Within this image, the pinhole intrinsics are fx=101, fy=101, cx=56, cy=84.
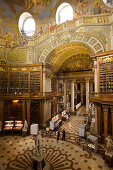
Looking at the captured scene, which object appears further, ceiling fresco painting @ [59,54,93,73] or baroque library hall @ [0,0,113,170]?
ceiling fresco painting @ [59,54,93,73]

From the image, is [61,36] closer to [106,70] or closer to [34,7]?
[34,7]

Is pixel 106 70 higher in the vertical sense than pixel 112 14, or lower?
lower

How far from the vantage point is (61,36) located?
12.2 metres

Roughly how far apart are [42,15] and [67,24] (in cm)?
383

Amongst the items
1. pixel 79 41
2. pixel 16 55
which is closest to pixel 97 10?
pixel 79 41

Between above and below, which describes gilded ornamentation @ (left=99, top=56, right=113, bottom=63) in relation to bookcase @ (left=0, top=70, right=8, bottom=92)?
above

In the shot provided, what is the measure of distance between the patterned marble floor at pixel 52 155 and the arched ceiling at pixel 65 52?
9.54 metres

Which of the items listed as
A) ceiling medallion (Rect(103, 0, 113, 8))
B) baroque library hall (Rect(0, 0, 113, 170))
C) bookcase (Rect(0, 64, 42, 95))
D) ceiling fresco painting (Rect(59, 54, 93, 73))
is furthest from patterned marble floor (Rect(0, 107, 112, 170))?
ceiling medallion (Rect(103, 0, 113, 8))

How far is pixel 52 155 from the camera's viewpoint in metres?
7.23

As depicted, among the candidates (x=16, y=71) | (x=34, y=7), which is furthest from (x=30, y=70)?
(x=34, y=7)

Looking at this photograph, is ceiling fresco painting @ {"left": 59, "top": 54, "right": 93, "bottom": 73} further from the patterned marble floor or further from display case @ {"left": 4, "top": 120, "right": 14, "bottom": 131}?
display case @ {"left": 4, "top": 120, "right": 14, "bottom": 131}

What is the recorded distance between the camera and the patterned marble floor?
619cm

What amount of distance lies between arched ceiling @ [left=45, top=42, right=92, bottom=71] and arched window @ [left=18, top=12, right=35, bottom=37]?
443 centimetres

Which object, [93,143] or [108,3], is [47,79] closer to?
[93,143]
